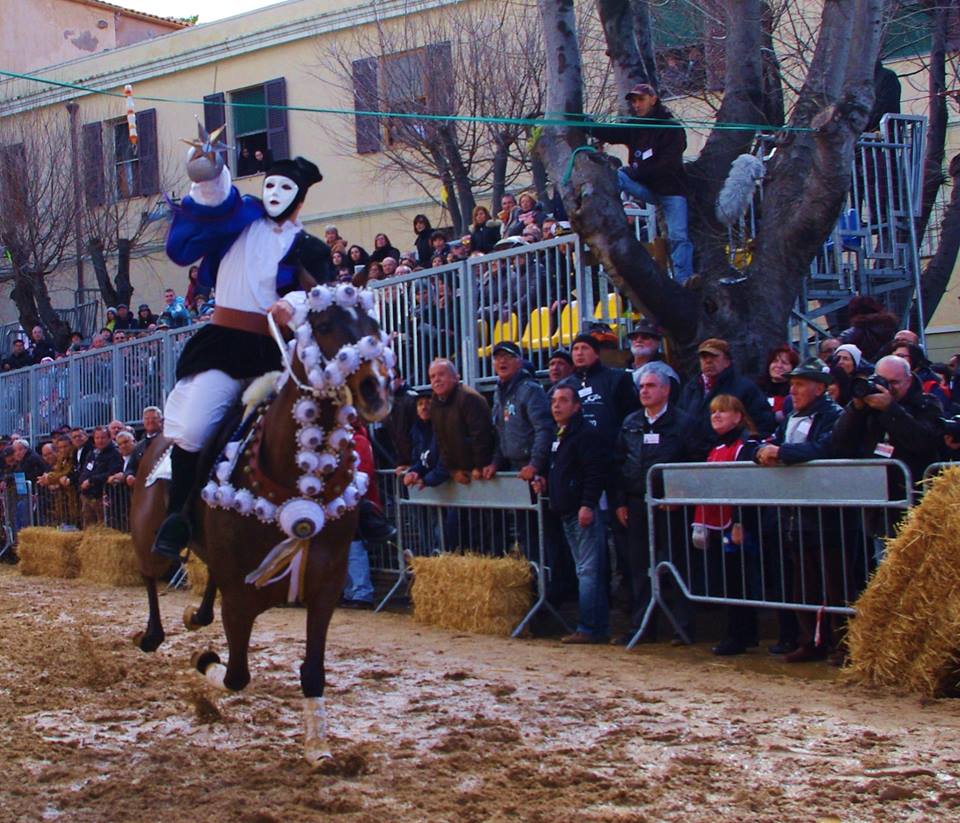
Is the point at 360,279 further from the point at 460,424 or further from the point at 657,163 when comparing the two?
the point at 657,163

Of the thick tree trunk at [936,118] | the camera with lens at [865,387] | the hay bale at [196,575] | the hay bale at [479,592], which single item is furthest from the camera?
the thick tree trunk at [936,118]

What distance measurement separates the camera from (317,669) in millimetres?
6617

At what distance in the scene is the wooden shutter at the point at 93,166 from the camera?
27.6 meters

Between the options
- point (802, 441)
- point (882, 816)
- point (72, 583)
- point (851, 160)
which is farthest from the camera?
point (72, 583)

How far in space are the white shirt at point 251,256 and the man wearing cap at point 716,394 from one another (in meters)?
3.79

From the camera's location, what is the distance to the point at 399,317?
1421cm

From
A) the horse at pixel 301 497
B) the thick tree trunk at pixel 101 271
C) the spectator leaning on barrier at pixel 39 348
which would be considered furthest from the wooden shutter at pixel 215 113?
the horse at pixel 301 497

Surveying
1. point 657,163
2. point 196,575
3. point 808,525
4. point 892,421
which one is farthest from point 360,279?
point 196,575

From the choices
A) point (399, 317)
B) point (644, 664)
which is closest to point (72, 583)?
point (399, 317)

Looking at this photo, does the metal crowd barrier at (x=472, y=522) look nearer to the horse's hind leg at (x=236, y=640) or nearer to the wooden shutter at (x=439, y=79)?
the horse's hind leg at (x=236, y=640)

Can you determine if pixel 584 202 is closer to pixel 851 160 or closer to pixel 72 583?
pixel 851 160

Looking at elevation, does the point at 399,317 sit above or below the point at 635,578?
above

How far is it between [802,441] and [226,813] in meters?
4.81

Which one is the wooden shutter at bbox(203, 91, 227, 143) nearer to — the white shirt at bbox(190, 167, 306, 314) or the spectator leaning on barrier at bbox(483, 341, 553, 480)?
the spectator leaning on barrier at bbox(483, 341, 553, 480)
